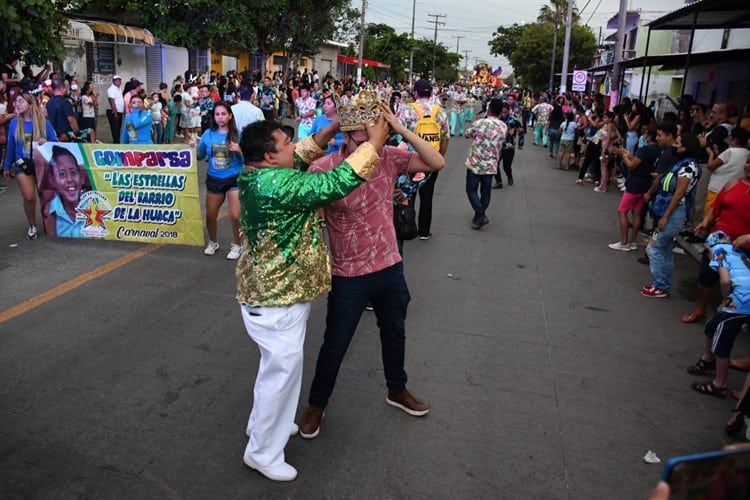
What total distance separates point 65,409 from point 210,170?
3.48 metres

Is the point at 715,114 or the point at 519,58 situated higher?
the point at 519,58

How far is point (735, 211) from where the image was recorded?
540cm

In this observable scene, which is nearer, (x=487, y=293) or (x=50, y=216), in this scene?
(x=487, y=293)

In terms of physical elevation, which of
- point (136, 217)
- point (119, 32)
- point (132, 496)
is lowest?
point (132, 496)

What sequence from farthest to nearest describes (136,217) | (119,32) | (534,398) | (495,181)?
(119,32) → (495,181) → (136,217) → (534,398)

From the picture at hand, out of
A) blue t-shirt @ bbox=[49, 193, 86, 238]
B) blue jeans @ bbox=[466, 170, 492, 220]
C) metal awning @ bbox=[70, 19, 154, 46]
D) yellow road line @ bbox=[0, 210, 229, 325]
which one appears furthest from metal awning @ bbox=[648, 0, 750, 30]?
metal awning @ bbox=[70, 19, 154, 46]

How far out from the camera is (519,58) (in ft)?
185

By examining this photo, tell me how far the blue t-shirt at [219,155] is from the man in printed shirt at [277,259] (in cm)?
378

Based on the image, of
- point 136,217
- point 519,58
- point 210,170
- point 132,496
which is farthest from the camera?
point 519,58

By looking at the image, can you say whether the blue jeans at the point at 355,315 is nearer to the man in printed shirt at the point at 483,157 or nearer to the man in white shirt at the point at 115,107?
the man in printed shirt at the point at 483,157

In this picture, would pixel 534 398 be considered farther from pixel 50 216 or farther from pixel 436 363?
pixel 50 216

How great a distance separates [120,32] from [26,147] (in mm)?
15665

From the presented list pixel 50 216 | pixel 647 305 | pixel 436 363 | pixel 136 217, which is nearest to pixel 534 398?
pixel 436 363

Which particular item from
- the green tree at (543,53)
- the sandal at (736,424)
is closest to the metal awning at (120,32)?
the sandal at (736,424)
